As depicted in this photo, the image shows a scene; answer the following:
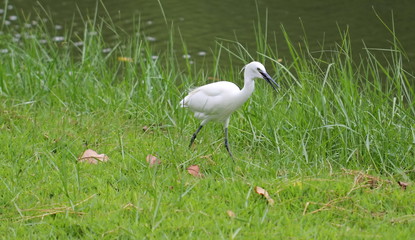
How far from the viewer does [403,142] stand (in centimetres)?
385

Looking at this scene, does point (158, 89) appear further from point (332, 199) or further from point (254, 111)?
point (332, 199)

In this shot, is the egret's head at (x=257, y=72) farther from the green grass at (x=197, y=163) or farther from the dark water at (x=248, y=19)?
the dark water at (x=248, y=19)

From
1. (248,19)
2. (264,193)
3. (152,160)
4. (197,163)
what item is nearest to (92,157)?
(152,160)

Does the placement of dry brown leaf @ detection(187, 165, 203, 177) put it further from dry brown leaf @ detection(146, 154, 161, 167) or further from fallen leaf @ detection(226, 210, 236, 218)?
fallen leaf @ detection(226, 210, 236, 218)

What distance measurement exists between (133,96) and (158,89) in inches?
9.8

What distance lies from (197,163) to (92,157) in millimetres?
613

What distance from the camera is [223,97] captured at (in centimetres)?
377

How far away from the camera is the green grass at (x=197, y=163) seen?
2895mm

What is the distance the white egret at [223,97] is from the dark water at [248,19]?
15.4 feet

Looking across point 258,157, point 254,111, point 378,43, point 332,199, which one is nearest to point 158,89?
point 254,111

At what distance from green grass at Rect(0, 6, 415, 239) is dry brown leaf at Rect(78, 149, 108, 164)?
0.19ft

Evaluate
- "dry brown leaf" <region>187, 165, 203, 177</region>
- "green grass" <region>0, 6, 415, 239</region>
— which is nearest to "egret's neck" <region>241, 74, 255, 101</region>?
"green grass" <region>0, 6, 415, 239</region>

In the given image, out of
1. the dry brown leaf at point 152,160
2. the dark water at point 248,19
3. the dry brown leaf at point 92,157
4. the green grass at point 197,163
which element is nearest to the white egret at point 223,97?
the green grass at point 197,163

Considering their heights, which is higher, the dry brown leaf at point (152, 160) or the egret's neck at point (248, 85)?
the egret's neck at point (248, 85)
